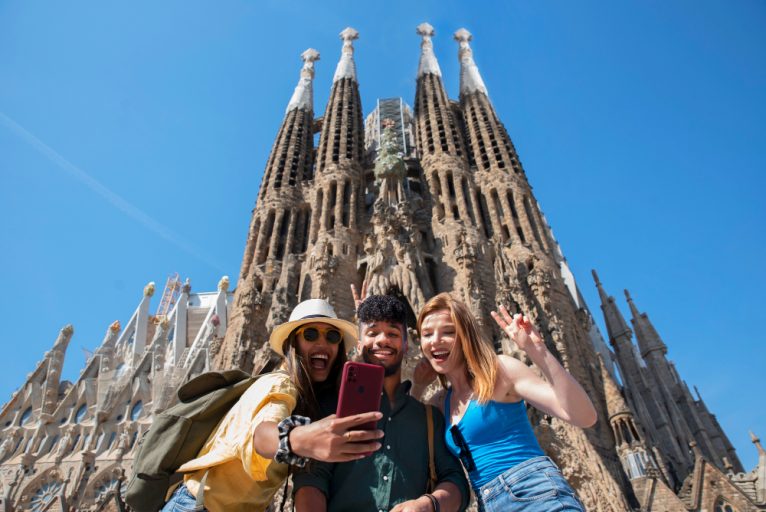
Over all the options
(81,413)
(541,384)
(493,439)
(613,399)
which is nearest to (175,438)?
(493,439)

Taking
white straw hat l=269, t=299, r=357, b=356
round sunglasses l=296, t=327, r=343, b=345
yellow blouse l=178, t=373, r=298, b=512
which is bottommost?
yellow blouse l=178, t=373, r=298, b=512

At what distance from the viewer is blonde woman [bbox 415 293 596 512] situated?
230 cm

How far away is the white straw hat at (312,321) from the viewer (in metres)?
2.82

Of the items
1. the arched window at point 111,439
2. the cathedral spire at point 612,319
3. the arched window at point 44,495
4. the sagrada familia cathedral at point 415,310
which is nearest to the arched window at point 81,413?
the sagrada familia cathedral at point 415,310

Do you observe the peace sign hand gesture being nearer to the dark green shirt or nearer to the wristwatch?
the dark green shirt

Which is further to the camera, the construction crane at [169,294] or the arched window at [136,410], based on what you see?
the construction crane at [169,294]

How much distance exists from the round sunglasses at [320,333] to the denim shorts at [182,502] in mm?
974

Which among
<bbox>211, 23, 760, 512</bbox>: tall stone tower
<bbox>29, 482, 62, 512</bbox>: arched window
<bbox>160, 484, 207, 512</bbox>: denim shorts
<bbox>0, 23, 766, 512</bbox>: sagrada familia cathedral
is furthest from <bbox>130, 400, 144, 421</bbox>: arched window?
<bbox>160, 484, 207, 512</bbox>: denim shorts

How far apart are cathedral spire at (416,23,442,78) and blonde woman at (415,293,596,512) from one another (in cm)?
3079

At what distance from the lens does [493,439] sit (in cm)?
249

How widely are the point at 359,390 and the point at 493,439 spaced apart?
1034 millimetres

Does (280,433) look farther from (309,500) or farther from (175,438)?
(175,438)

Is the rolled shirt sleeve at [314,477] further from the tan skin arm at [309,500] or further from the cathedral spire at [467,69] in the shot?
the cathedral spire at [467,69]

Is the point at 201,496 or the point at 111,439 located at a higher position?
the point at 111,439
